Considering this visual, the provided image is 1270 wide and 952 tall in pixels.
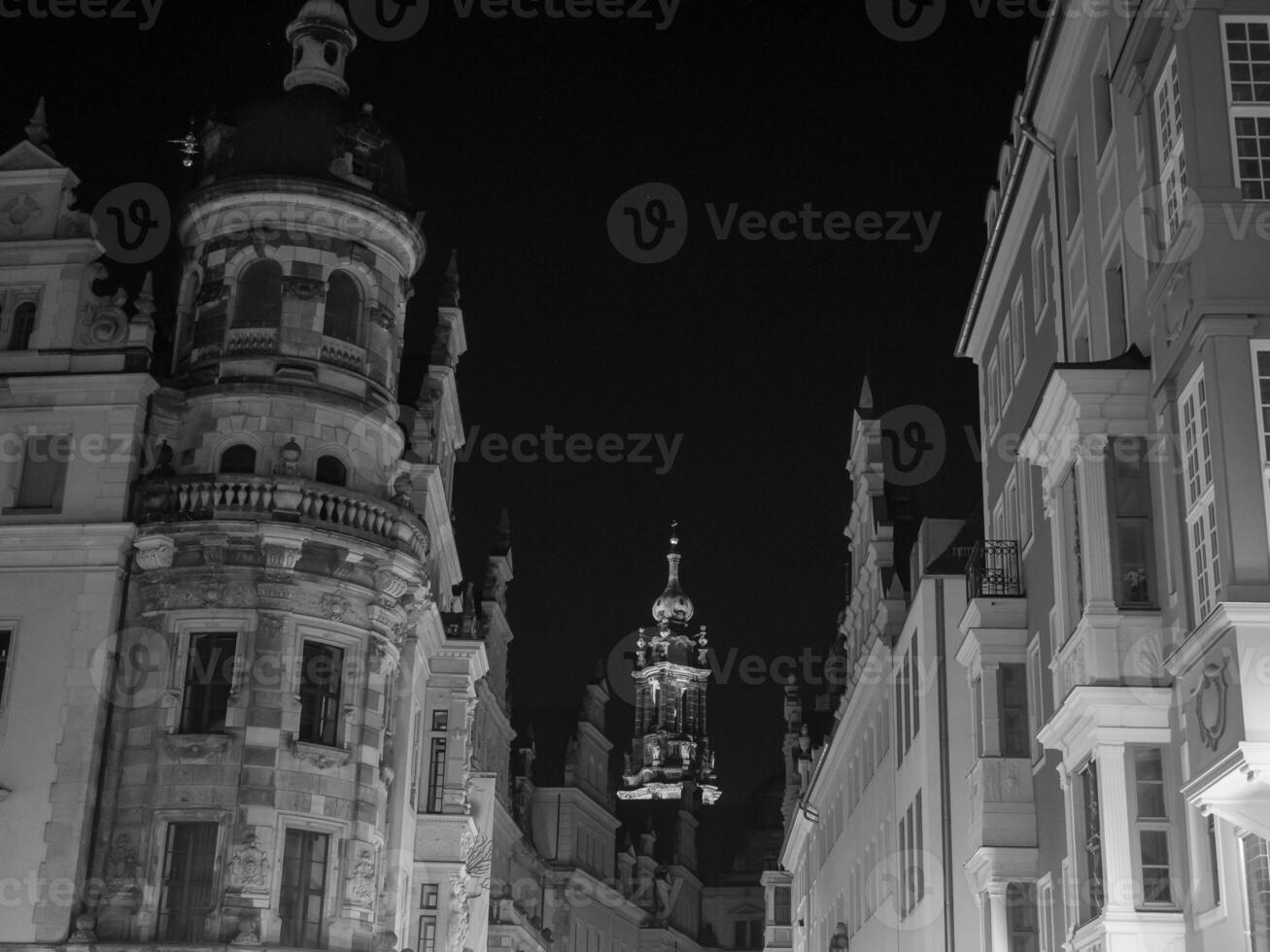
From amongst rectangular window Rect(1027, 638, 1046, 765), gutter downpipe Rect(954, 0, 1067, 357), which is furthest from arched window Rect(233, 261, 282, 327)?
rectangular window Rect(1027, 638, 1046, 765)

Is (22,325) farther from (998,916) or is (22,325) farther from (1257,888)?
(1257,888)

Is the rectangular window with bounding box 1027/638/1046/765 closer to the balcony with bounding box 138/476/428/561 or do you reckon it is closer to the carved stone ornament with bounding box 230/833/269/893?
the balcony with bounding box 138/476/428/561

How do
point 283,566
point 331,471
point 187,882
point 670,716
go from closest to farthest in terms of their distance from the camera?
point 187,882 < point 283,566 < point 331,471 < point 670,716

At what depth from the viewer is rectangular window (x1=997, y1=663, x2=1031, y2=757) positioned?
2836 cm

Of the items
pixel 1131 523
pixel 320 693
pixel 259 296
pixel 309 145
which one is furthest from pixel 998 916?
pixel 309 145

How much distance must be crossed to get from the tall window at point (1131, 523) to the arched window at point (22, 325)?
26.6 m

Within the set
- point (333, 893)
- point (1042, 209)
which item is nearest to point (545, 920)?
point (333, 893)

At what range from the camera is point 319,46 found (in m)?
43.0

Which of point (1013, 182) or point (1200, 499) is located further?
point (1013, 182)

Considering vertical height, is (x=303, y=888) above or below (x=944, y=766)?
below

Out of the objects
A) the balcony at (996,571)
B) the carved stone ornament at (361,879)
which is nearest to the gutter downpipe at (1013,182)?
the balcony at (996,571)

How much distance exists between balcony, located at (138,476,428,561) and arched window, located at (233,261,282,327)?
3.87 metres

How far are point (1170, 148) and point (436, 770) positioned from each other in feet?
100

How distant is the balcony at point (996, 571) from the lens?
29.0 metres
